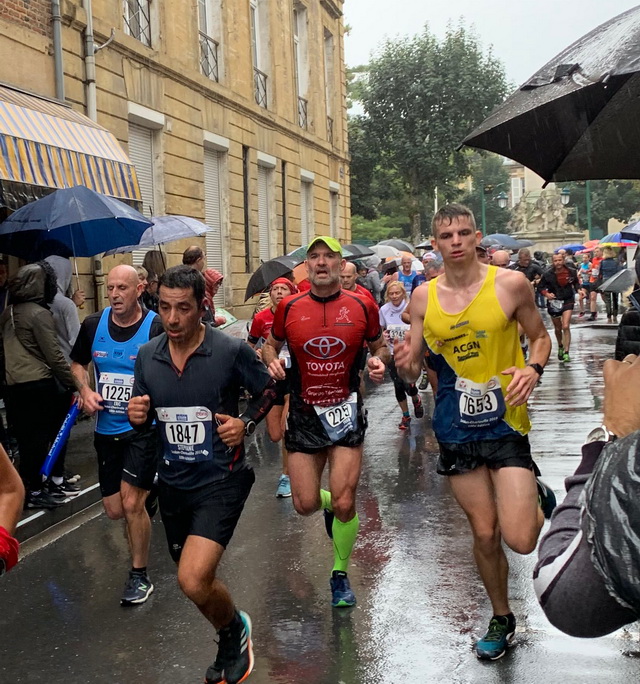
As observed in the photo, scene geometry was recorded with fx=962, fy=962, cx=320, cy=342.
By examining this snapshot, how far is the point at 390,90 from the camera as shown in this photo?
4866 cm

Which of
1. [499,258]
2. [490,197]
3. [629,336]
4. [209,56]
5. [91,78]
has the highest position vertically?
[490,197]

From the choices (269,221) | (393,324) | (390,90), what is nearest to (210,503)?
(393,324)

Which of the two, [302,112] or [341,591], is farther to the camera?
[302,112]

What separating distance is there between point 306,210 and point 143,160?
11369 millimetres

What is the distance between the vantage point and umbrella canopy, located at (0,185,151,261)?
8953 millimetres

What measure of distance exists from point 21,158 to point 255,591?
5824 millimetres

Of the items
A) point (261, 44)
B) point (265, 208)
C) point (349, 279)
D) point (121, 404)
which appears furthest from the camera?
point (265, 208)

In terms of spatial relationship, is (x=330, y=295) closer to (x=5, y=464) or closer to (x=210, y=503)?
(x=210, y=503)

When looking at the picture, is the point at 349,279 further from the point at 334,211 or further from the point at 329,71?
the point at 329,71

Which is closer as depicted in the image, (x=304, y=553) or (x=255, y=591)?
(x=255, y=591)

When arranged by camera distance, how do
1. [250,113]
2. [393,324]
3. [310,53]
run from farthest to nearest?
[310,53] → [250,113] → [393,324]

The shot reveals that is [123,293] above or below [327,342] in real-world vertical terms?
above

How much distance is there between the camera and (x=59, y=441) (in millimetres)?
7609

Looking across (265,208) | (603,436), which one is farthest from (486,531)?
(265,208)
